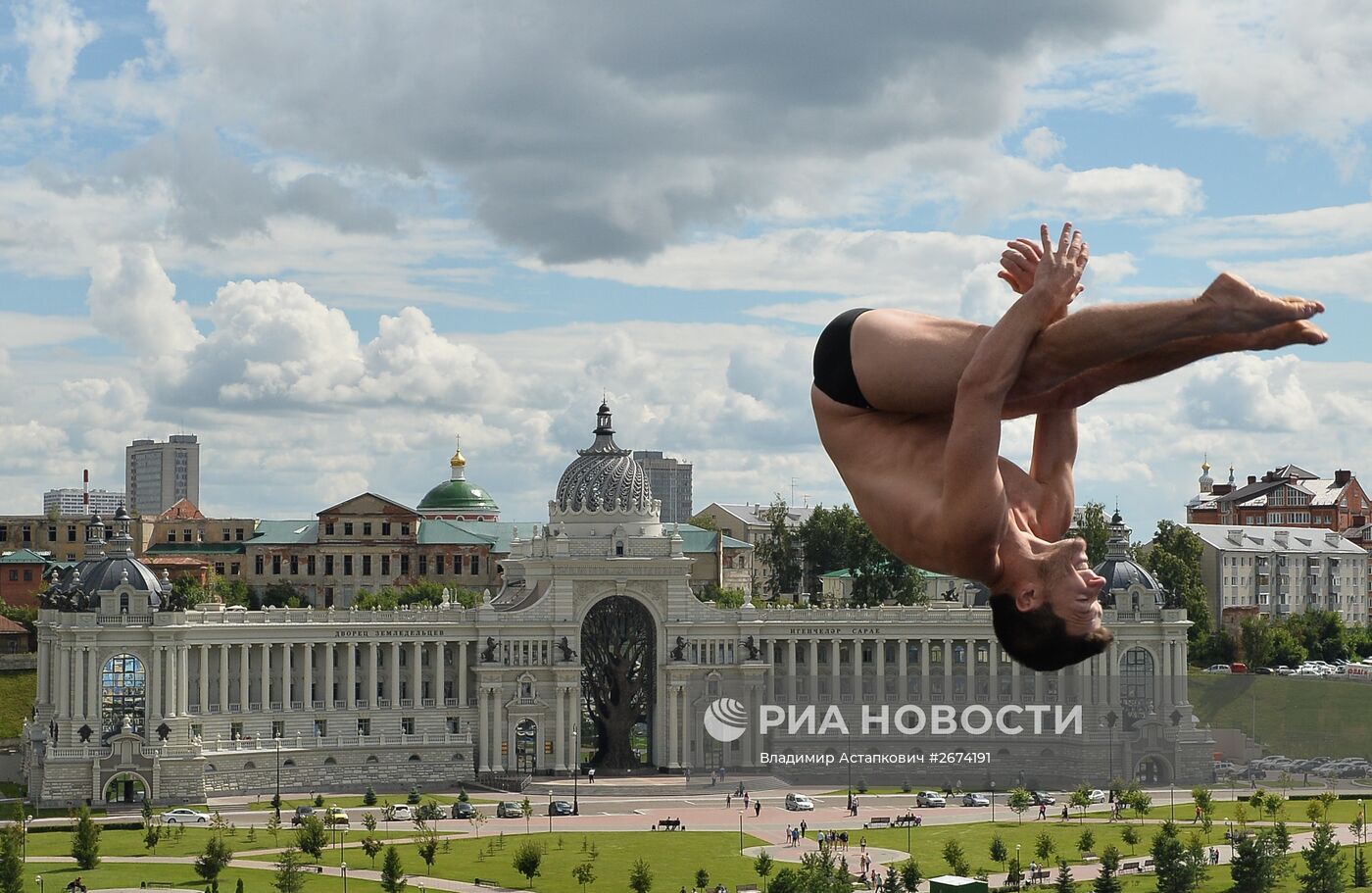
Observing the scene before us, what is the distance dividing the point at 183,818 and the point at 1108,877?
45.3m

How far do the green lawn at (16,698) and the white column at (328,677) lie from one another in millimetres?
17700

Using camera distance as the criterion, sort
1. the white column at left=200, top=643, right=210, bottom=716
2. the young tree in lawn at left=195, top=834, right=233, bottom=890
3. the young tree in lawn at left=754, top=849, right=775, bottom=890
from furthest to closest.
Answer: the white column at left=200, top=643, right=210, bottom=716, the young tree in lawn at left=195, top=834, right=233, bottom=890, the young tree in lawn at left=754, top=849, right=775, bottom=890

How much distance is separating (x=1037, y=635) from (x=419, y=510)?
17958cm

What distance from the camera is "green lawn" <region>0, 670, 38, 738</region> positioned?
12100 cm

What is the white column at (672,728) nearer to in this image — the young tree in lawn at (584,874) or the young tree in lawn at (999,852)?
the young tree in lawn at (999,852)

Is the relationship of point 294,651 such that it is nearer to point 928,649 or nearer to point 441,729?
point 441,729

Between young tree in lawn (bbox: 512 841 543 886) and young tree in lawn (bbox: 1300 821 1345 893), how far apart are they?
26506 mm

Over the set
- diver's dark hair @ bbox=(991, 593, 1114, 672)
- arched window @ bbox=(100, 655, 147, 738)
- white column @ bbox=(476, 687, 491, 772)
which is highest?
diver's dark hair @ bbox=(991, 593, 1114, 672)

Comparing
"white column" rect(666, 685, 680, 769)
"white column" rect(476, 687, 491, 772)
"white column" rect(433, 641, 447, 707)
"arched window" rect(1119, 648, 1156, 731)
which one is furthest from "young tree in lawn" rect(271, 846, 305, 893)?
"arched window" rect(1119, 648, 1156, 731)

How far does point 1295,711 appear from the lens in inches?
4712

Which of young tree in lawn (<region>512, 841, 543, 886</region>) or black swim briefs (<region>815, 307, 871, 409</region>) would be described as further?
young tree in lawn (<region>512, 841, 543, 886</region>)

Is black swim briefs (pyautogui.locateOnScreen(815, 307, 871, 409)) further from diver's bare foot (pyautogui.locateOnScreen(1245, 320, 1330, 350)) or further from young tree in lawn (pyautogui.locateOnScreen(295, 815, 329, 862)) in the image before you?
young tree in lawn (pyautogui.locateOnScreen(295, 815, 329, 862))

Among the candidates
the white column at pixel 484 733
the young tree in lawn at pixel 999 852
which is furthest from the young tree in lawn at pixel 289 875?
the white column at pixel 484 733

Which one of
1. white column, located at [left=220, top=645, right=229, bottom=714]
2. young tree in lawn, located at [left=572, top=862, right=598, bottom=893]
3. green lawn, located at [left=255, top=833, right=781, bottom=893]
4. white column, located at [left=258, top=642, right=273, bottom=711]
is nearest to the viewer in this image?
young tree in lawn, located at [left=572, top=862, right=598, bottom=893]
